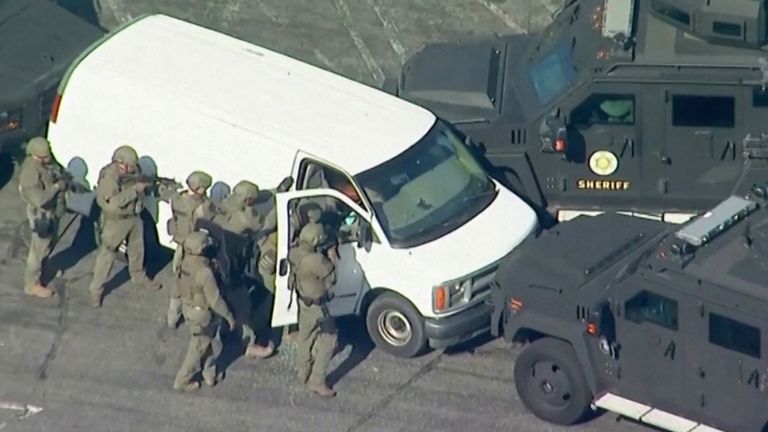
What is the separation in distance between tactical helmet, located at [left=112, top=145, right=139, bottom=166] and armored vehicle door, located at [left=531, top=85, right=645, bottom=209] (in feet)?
12.7

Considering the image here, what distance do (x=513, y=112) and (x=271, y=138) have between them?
99.0 inches

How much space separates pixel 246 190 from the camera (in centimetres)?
1656

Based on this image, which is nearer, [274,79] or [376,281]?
[376,281]

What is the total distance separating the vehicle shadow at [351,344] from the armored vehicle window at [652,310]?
301 cm

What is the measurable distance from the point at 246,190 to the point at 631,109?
3.80 m

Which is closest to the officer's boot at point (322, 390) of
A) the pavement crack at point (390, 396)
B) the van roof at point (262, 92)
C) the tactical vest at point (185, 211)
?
the pavement crack at point (390, 396)

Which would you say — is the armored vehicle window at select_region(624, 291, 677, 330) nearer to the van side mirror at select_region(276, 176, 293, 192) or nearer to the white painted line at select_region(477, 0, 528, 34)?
the van side mirror at select_region(276, 176, 293, 192)

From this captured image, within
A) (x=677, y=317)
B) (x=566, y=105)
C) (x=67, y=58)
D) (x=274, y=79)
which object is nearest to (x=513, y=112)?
(x=566, y=105)

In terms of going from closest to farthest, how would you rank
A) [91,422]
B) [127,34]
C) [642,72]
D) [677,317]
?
[677,317] < [91,422] < [642,72] < [127,34]

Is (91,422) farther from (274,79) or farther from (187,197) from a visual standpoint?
(274,79)

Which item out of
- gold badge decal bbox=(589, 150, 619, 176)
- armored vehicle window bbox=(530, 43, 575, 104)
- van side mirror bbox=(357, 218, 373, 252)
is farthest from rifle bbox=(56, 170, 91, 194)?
gold badge decal bbox=(589, 150, 619, 176)

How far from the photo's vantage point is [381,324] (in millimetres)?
16891

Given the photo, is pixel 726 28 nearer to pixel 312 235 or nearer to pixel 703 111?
pixel 703 111

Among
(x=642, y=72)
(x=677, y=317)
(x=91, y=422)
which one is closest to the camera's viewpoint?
(x=677, y=317)
